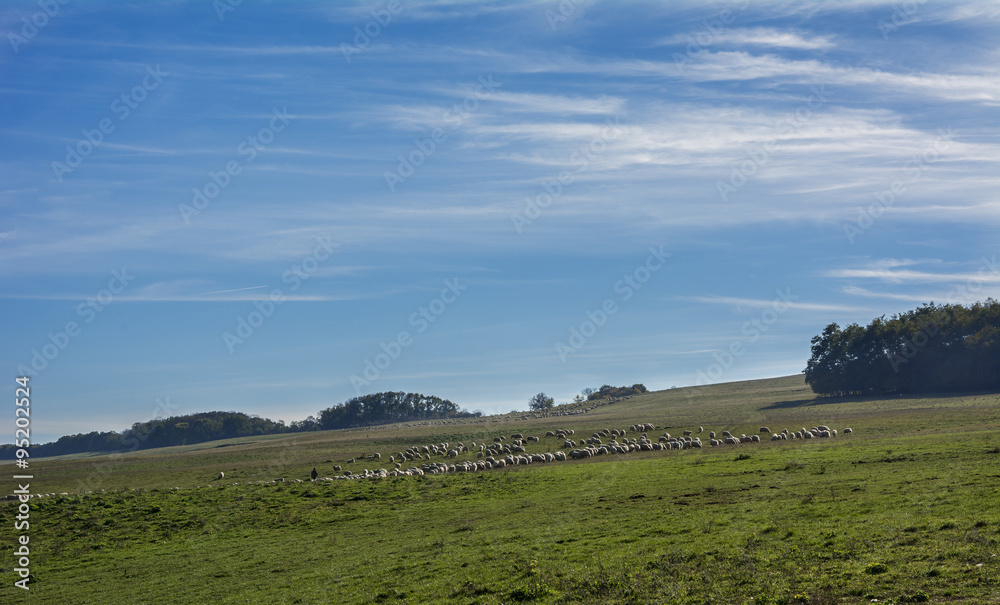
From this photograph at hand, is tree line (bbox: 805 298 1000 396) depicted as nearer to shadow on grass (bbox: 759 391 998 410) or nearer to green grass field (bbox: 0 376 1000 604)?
shadow on grass (bbox: 759 391 998 410)

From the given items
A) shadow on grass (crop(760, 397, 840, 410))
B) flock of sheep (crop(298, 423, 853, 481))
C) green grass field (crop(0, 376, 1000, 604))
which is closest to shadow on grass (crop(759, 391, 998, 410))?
shadow on grass (crop(760, 397, 840, 410))

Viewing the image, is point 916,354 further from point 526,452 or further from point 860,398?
point 526,452

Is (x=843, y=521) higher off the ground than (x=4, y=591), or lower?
higher

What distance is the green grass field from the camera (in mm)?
17031

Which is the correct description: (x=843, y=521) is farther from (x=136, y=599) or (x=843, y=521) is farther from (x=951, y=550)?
(x=136, y=599)

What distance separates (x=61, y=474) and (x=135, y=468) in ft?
27.5

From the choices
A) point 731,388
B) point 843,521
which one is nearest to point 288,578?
point 843,521

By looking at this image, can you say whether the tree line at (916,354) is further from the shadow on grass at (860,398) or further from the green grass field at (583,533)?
the green grass field at (583,533)

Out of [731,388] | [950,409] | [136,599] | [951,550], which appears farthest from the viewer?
[731,388]

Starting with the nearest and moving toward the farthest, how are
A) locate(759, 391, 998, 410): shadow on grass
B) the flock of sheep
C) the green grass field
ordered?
the green grass field < the flock of sheep < locate(759, 391, 998, 410): shadow on grass

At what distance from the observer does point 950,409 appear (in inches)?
3017

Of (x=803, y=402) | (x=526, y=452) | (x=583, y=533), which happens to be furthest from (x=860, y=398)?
(x=583, y=533)

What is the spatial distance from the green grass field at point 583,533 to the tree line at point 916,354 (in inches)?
2383

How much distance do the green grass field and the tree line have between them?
60.5 metres
